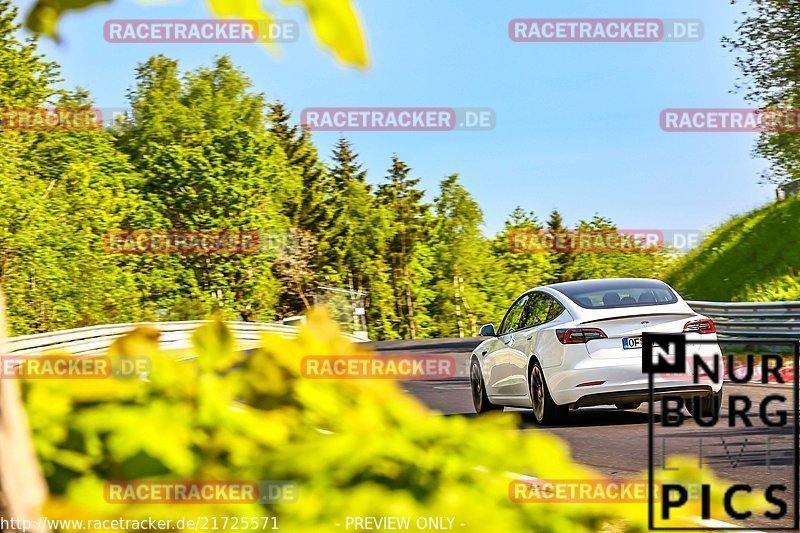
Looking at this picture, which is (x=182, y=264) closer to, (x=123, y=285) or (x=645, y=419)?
(x=123, y=285)

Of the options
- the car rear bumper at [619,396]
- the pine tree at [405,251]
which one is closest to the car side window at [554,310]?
the car rear bumper at [619,396]

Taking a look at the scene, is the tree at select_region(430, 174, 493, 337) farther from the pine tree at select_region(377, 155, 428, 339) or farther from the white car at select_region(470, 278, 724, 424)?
the white car at select_region(470, 278, 724, 424)

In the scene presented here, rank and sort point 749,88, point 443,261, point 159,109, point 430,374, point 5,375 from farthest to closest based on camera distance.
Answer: point 443,261 → point 159,109 → point 749,88 → point 430,374 → point 5,375

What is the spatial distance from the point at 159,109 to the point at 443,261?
86.9 ft

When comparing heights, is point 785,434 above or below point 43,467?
below

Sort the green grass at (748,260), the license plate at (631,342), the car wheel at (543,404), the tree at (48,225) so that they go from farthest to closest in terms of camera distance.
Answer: the tree at (48,225) → the green grass at (748,260) → the car wheel at (543,404) → the license plate at (631,342)

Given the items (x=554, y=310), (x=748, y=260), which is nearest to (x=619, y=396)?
(x=554, y=310)

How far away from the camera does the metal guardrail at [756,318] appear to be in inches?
834

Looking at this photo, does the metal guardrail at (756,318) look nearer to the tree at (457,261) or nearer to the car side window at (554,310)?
the car side window at (554,310)

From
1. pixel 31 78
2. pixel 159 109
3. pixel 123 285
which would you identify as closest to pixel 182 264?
pixel 123 285

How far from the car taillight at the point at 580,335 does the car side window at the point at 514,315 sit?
1431 millimetres

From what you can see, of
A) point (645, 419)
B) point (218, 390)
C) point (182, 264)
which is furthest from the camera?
point (182, 264)

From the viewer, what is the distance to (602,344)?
11312mm

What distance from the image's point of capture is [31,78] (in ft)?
203
